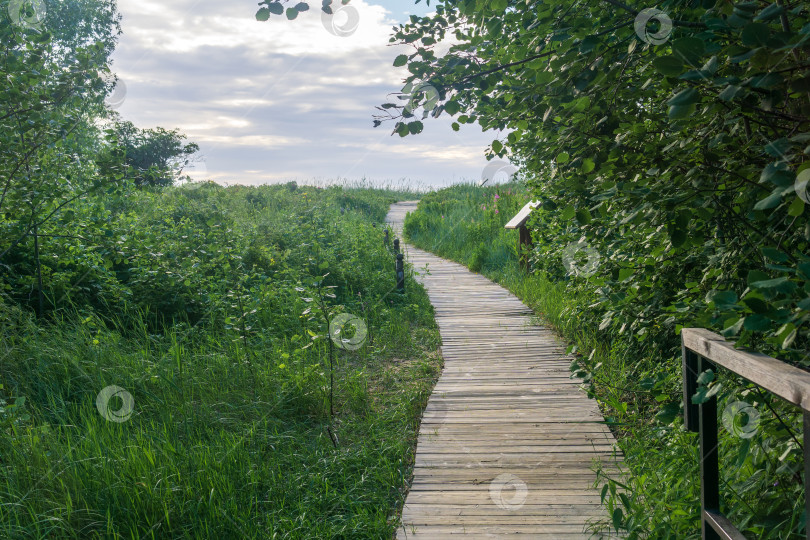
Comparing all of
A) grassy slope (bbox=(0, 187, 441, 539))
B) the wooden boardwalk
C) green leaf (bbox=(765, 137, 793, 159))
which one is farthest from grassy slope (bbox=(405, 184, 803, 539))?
grassy slope (bbox=(0, 187, 441, 539))

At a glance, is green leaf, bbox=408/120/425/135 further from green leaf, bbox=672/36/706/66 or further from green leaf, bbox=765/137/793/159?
green leaf, bbox=765/137/793/159

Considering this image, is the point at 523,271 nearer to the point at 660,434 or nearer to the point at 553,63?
the point at 660,434

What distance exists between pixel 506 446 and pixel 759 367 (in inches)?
116

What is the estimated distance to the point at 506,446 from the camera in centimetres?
Answer: 441

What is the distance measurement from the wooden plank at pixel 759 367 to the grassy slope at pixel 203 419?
208 centimetres

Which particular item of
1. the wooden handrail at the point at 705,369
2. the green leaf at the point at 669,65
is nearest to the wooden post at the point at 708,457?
the wooden handrail at the point at 705,369

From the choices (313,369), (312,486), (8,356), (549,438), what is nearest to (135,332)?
(8,356)

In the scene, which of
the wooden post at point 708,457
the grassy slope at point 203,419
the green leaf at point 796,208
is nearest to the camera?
the green leaf at point 796,208

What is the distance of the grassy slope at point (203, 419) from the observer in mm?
3342

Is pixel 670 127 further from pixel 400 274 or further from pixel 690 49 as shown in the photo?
pixel 400 274

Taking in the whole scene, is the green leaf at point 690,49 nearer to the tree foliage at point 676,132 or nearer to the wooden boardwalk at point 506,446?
the tree foliage at point 676,132

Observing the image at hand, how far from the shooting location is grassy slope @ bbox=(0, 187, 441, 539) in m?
3.34

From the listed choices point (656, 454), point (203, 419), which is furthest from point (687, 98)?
point (203, 419)

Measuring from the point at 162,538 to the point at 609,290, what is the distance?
282cm
